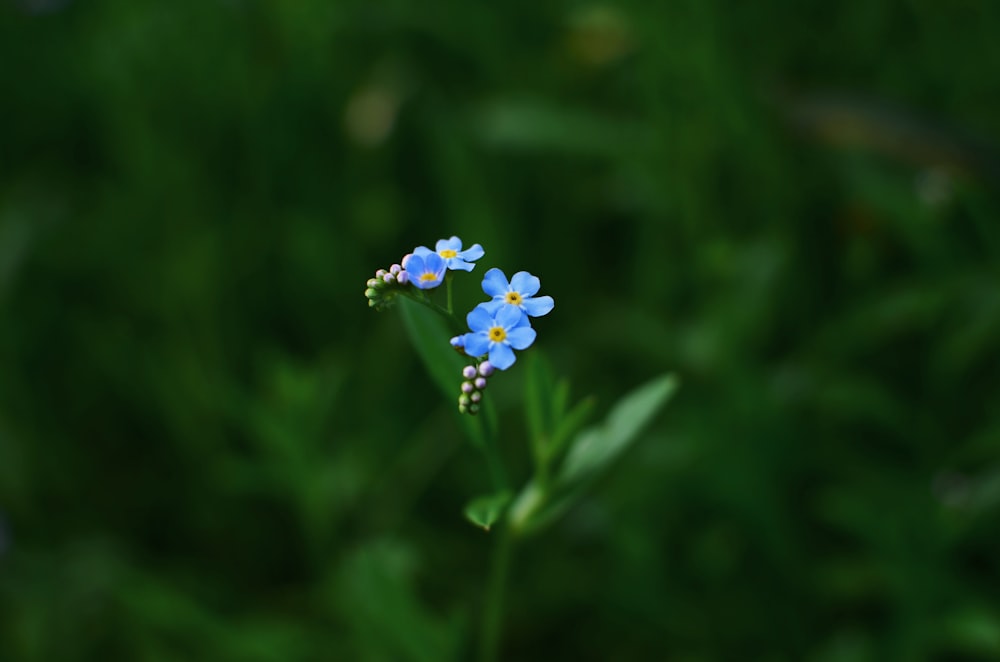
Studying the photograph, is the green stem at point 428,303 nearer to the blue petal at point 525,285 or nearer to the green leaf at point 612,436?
the blue petal at point 525,285

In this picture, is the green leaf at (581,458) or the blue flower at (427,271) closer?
the blue flower at (427,271)

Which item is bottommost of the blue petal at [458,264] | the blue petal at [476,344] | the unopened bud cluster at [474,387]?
the blue petal at [476,344]

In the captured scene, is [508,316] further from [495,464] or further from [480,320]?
[495,464]

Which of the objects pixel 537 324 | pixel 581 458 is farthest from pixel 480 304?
pixel 537 324

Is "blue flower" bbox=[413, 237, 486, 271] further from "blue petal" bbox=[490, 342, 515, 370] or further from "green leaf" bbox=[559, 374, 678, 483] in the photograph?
"green leaf" bbox=[559, 374, 678, 483]

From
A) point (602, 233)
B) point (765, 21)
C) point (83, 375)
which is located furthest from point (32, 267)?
point (765, 21)

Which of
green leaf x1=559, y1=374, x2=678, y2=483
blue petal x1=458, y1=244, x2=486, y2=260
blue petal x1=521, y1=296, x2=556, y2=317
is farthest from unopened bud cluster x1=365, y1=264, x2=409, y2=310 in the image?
green leaf x1=559, y1=374, x2=678, y2=483

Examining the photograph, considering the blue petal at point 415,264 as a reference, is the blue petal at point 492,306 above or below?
below

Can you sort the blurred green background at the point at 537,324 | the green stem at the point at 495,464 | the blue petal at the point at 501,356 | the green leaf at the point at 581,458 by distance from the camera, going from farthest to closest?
1. the blurred green background at the point at 537,324
2. the green leaf at the point at 581,458
3. the green stem at the point at 495,464
4. the blue petal at the point at 501,356

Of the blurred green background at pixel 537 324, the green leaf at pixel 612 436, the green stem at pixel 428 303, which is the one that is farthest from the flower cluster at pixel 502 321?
the blurred green background at pixel 537 324
